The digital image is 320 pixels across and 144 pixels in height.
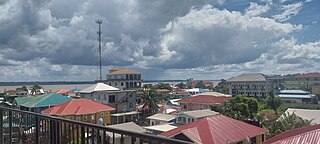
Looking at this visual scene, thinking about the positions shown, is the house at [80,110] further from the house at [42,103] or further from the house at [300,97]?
the house at [300,97]

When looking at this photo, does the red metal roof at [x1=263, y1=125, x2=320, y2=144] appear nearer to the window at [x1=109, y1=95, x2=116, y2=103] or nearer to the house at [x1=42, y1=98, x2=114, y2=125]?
the house at [x1=42, y1=98, x2=114, y2=125]

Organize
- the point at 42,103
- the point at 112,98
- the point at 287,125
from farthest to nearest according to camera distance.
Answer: the point at 112,98, the point at 42,103, the point at 287,125

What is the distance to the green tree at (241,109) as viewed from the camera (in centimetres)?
2739

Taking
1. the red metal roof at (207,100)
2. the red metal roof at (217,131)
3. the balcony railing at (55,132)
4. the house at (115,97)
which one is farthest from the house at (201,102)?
the balcony railing at (55,132)

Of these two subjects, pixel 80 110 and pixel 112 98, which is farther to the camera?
pixel 112 98

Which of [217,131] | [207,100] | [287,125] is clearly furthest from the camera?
[207,100]

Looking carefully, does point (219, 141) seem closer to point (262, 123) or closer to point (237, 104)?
point (262, 123)

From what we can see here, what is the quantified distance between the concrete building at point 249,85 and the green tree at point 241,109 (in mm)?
38981

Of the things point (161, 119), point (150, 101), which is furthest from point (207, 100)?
point (161, 119)

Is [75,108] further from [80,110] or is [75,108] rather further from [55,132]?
[55,132]

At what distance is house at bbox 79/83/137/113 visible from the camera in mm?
33094

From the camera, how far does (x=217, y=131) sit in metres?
15.2

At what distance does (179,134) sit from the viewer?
585 inches

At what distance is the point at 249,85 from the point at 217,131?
56.3 m
